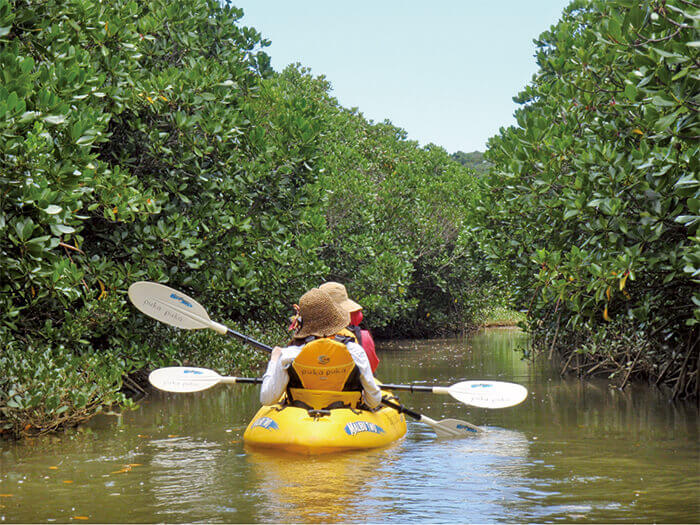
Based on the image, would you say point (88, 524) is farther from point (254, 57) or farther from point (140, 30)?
point (254, 57)

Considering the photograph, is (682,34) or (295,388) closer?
(682,34)

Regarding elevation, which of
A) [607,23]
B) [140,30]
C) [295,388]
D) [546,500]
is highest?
[140,30]

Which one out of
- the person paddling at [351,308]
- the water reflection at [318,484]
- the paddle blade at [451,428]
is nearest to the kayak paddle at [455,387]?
the paddle blade at [451,428]

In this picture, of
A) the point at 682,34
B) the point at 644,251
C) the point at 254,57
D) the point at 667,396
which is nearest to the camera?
the point at 682,34

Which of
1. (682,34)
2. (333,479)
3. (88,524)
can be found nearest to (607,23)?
(682,34)

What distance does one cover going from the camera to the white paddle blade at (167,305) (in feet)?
31.0

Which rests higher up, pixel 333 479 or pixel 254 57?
pixel 254 57

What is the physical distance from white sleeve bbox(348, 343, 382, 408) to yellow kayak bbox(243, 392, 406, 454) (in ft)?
0.56

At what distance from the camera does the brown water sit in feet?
17.7

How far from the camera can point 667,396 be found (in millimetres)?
11234

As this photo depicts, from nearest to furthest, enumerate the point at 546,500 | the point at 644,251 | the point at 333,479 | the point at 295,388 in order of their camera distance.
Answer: the point at 546,500 < the point at 333,479 < the point at 295,388 < the point at 644,251

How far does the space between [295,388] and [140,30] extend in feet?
19.9

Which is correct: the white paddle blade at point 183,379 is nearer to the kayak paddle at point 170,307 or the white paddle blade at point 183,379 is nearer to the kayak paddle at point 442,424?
the kayak paddle at point 170,307

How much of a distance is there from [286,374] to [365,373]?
0.71 metres
